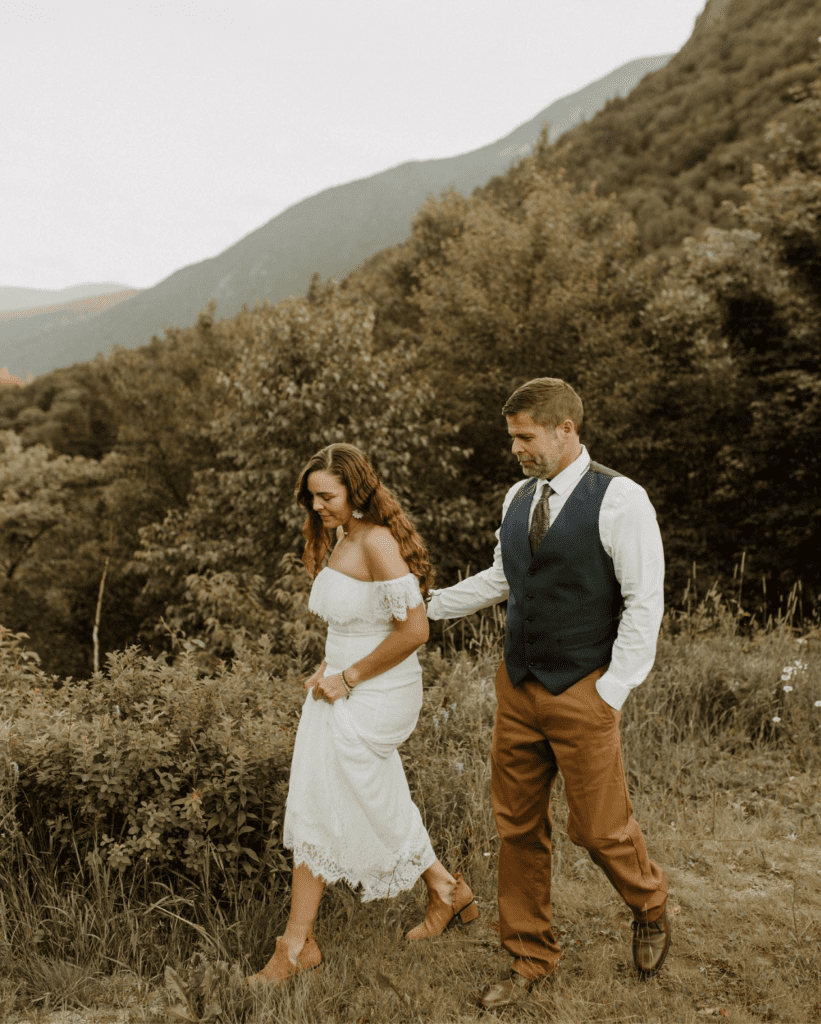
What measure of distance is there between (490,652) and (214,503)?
1114 centimetres

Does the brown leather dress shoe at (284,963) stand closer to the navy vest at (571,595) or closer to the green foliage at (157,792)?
the green foliage at (157,792)

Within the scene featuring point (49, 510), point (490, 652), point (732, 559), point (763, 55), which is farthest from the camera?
point (763, 55)

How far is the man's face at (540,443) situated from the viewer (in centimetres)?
252

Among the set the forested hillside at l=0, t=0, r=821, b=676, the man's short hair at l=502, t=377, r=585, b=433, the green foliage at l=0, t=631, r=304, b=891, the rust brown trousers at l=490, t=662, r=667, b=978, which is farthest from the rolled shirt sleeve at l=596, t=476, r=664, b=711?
the forested hillside at l=0, t=0, r=821, b=676

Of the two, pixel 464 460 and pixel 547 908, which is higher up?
pixel 547 908

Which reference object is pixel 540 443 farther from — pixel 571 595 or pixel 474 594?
pixel 474 594

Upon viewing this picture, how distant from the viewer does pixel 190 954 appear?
2.88 metres

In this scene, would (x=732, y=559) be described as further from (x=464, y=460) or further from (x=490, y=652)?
(x=490, y=652)

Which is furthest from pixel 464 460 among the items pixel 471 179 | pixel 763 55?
pixel 471 179

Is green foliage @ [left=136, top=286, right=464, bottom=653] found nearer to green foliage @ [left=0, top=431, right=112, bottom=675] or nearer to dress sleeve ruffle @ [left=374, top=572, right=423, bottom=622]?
dress sleeve ruffle @ [left=374, top=572, right=423, bottom=622]

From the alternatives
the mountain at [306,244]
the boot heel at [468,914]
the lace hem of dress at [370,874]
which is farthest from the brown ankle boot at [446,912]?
the mountain at [306,244]

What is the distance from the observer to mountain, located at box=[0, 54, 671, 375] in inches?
5089

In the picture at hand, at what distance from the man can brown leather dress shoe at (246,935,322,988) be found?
583mm

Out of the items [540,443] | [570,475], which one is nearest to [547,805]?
[570,475]
